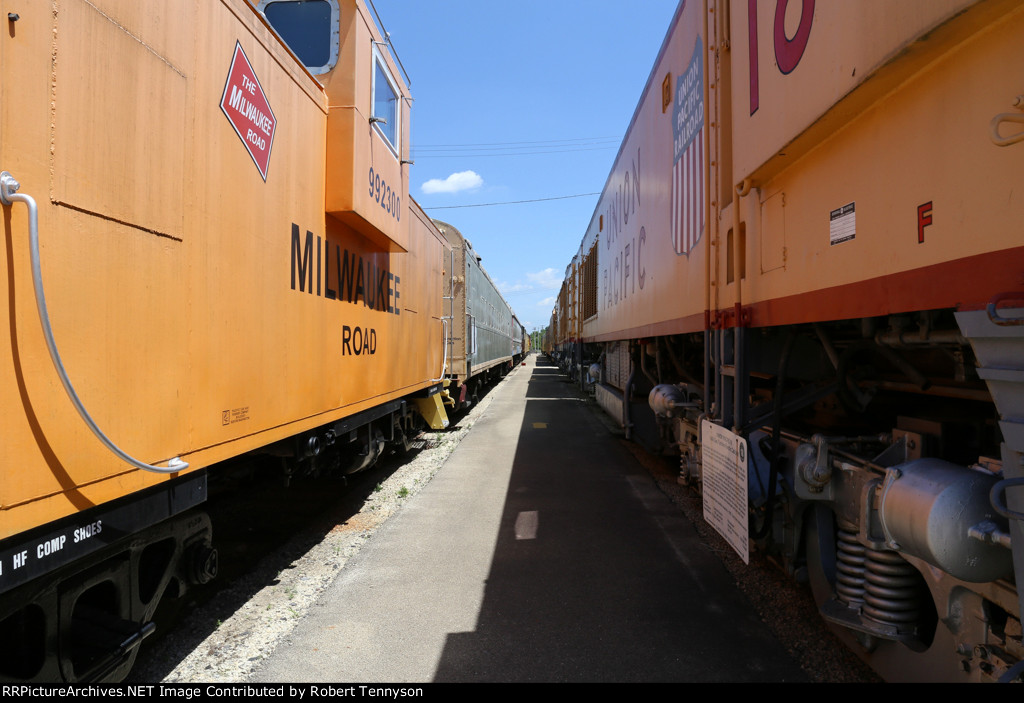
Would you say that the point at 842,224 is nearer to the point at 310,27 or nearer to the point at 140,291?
the point at 140,291

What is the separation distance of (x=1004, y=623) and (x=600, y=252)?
909 cm

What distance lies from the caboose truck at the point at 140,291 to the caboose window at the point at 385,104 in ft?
1.90

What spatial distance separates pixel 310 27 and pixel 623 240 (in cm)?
466

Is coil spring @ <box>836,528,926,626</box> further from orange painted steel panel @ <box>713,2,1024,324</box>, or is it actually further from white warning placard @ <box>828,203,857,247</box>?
white warning placard @ <box>828,203,857,247</box>

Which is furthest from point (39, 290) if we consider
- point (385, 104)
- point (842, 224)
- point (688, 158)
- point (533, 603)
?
point (688, 158)

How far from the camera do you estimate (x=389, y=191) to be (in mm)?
4508

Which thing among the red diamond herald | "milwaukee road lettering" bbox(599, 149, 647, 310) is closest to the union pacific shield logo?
"milwaukee road lettering" bbox(599, 149, 647, 310)

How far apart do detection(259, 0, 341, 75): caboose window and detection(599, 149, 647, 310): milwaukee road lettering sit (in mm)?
3409

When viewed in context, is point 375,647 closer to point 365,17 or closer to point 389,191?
point 389,191

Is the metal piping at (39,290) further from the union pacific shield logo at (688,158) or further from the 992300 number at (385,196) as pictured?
the union pacific shield logo at (688,158)

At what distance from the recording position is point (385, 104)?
444 cm

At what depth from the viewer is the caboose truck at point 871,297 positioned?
1.45 metres

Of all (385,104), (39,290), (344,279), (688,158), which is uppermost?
(385,104)

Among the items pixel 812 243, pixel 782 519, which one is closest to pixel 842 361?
pixel 812 243
